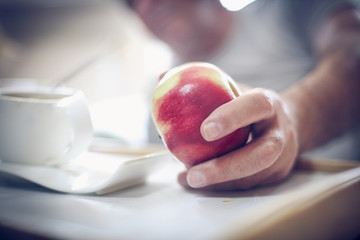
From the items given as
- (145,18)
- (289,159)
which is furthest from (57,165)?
(145,18)

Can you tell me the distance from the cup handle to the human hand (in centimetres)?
16

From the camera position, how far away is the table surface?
0.85ft

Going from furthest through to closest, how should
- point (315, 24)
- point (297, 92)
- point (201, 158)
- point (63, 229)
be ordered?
point (315, 24)
point (297, 92)
point (201, 158)
point (63, 229)

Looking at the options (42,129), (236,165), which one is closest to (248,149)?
(236,165)

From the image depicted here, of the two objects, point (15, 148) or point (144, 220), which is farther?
point (15, 148)

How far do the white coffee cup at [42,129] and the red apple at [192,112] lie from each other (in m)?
0.12

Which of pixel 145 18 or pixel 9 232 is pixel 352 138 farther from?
pixel 9 232

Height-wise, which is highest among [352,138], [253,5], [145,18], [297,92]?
[253,5]

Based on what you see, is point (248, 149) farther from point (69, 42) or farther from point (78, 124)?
point (69, 42)

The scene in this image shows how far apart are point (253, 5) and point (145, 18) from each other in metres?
0.44

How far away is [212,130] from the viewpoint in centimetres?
38

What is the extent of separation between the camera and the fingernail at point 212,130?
0.38 metres

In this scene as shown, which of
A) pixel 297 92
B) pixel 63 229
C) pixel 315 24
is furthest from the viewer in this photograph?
pixel 315 24

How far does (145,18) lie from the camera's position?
→ 3.74 feet
